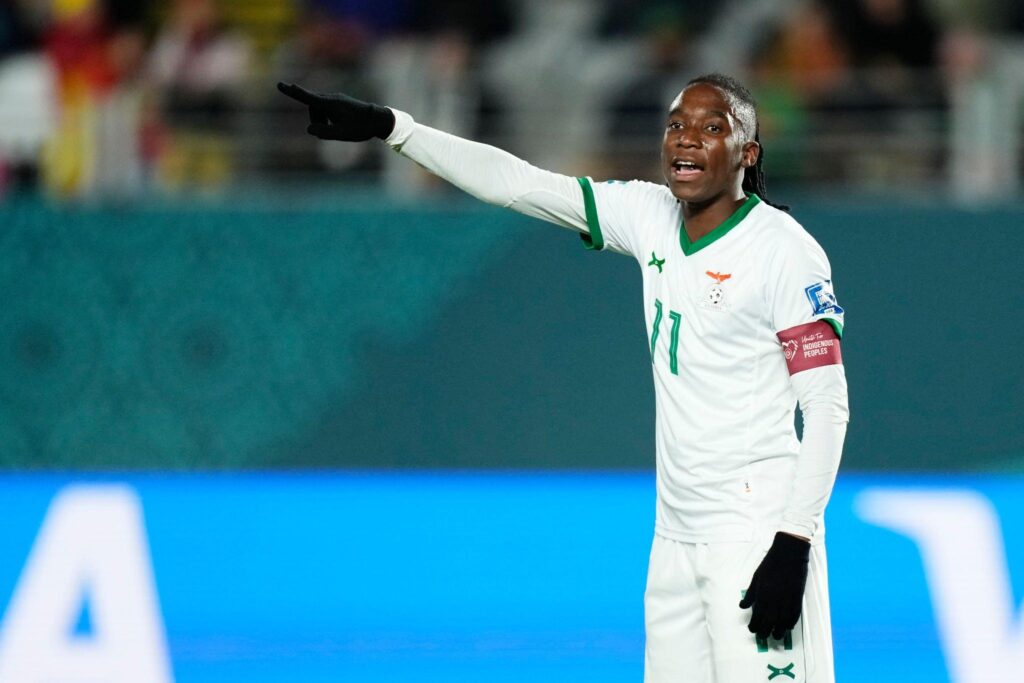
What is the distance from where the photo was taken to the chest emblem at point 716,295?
3506mm

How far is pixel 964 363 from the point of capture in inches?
292

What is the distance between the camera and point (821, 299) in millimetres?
3418

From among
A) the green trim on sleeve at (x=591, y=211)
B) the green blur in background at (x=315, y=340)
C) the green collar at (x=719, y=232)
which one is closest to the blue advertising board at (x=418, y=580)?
the green blur in background at (x=315, y=340)

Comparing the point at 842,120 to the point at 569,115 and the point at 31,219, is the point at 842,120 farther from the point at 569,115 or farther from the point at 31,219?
the point at 31,219

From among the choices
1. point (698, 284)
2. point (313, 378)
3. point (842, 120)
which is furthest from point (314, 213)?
point (698, 284)

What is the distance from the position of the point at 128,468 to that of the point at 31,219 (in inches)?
48.8

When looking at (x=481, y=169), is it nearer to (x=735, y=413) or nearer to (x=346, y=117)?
(x=346, y=117)

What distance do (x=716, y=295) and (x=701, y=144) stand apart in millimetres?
329

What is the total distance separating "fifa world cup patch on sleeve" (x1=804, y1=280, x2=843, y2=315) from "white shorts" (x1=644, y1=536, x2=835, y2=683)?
1.70 ft

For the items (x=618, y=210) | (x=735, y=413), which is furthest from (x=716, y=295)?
(x=618, y=210)

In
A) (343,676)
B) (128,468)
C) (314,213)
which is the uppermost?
(314,213)

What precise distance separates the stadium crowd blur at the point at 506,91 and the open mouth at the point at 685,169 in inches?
157

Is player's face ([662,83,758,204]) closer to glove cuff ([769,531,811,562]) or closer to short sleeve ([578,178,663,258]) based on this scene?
short sleeve ([578,178,663,258])

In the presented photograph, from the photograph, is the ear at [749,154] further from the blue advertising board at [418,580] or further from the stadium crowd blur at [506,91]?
the stadium crowd blur at [506,91]
